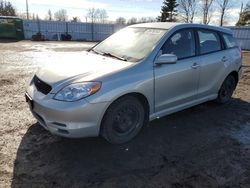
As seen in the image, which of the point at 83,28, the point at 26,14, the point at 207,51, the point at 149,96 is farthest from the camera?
the point at 26,14

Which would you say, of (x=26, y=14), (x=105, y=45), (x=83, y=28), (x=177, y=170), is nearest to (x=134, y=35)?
(x=105, y=45)

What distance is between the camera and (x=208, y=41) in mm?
5234

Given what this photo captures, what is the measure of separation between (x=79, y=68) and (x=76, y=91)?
0.53m

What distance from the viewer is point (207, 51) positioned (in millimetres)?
5113

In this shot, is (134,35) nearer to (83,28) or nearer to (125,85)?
(125,85)

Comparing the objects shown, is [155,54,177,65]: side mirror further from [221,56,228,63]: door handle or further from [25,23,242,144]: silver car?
[221,56,228,63]: door handle

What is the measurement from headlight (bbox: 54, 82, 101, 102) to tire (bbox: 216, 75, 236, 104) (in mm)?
3351

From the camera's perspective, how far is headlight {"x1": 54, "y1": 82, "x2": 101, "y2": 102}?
3.39 m

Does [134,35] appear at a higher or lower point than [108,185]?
higher

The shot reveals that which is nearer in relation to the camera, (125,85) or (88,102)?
(88,102)

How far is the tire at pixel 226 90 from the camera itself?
19.1 feet

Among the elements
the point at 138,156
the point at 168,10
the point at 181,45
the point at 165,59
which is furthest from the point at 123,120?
the point at 168,10

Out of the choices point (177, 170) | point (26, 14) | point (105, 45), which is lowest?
point (177, 170)

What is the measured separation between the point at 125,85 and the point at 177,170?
4.16 feet
